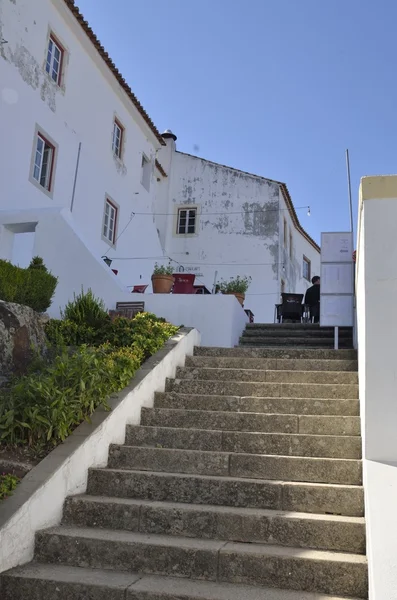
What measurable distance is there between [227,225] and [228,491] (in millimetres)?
15606

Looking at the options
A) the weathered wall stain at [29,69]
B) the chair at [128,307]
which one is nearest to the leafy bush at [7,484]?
the chair at [128,307]

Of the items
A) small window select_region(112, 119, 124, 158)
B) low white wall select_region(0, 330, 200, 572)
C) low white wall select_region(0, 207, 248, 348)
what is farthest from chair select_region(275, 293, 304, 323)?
small window select_region(112, 119, 124, 158)

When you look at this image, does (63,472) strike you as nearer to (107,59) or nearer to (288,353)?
(288,353)

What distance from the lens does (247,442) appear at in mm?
4652

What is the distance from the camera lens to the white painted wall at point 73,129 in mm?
10133

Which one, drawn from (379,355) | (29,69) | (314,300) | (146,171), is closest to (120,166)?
(146,171)

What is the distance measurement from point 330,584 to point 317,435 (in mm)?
1473

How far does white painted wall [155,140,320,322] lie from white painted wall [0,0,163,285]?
2.57m

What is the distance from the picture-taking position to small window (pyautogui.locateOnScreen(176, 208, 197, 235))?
19375 millimetres

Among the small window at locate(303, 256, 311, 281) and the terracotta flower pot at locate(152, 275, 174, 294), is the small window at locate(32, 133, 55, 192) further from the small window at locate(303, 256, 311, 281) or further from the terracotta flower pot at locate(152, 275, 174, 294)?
the small window at locate(303, 256, 311, 281)

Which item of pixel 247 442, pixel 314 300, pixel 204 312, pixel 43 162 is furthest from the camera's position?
pixel 43 162

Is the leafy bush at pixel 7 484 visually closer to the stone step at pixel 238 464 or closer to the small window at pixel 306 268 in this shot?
the stone step at pixel 238 464

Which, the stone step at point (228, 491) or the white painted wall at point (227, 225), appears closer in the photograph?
the stone step at point (228, 491)

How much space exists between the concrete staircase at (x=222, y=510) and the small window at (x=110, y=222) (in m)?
8.91
